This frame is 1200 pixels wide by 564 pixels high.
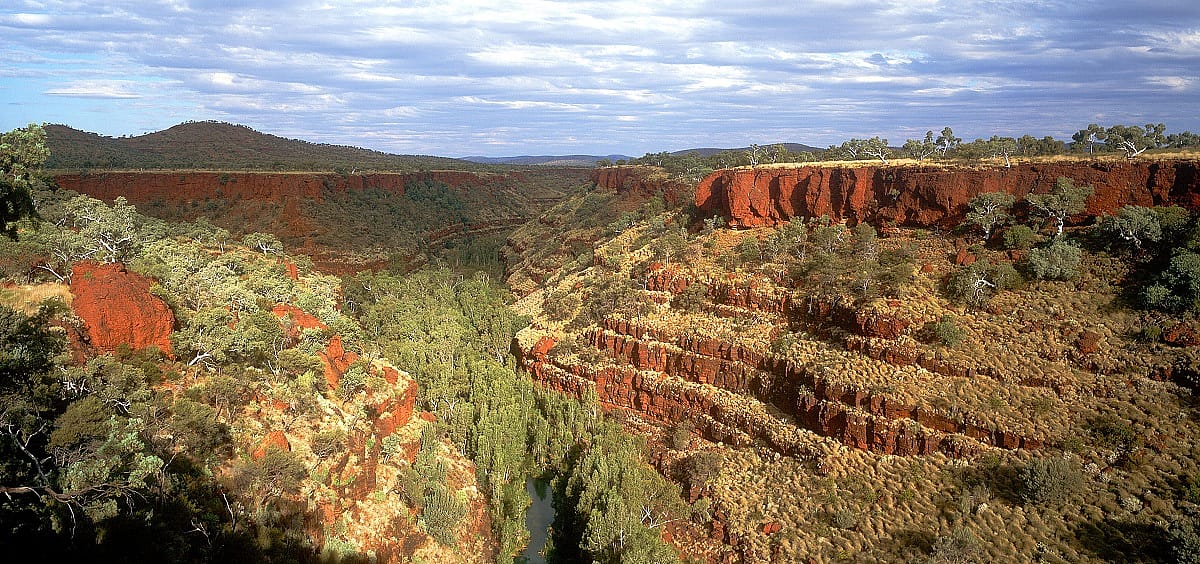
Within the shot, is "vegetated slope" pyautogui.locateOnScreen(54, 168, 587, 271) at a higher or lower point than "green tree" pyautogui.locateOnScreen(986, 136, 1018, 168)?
lower

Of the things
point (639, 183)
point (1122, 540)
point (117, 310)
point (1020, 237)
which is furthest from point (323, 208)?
point (1122, 540)

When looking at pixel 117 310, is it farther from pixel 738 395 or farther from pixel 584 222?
pixel 584 222

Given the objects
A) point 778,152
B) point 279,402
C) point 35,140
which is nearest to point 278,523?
point 279,402

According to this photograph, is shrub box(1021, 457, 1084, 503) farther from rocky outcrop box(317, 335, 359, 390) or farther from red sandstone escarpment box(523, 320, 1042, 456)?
rocky outcrop box(317, 335, 359, 390)

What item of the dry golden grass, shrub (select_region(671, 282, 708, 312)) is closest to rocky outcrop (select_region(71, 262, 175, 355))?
the dry golden grass

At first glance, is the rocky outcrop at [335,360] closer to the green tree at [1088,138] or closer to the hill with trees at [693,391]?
the hill with trees at [693,391]

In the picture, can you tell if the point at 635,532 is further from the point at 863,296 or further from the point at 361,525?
the point at 863,296
